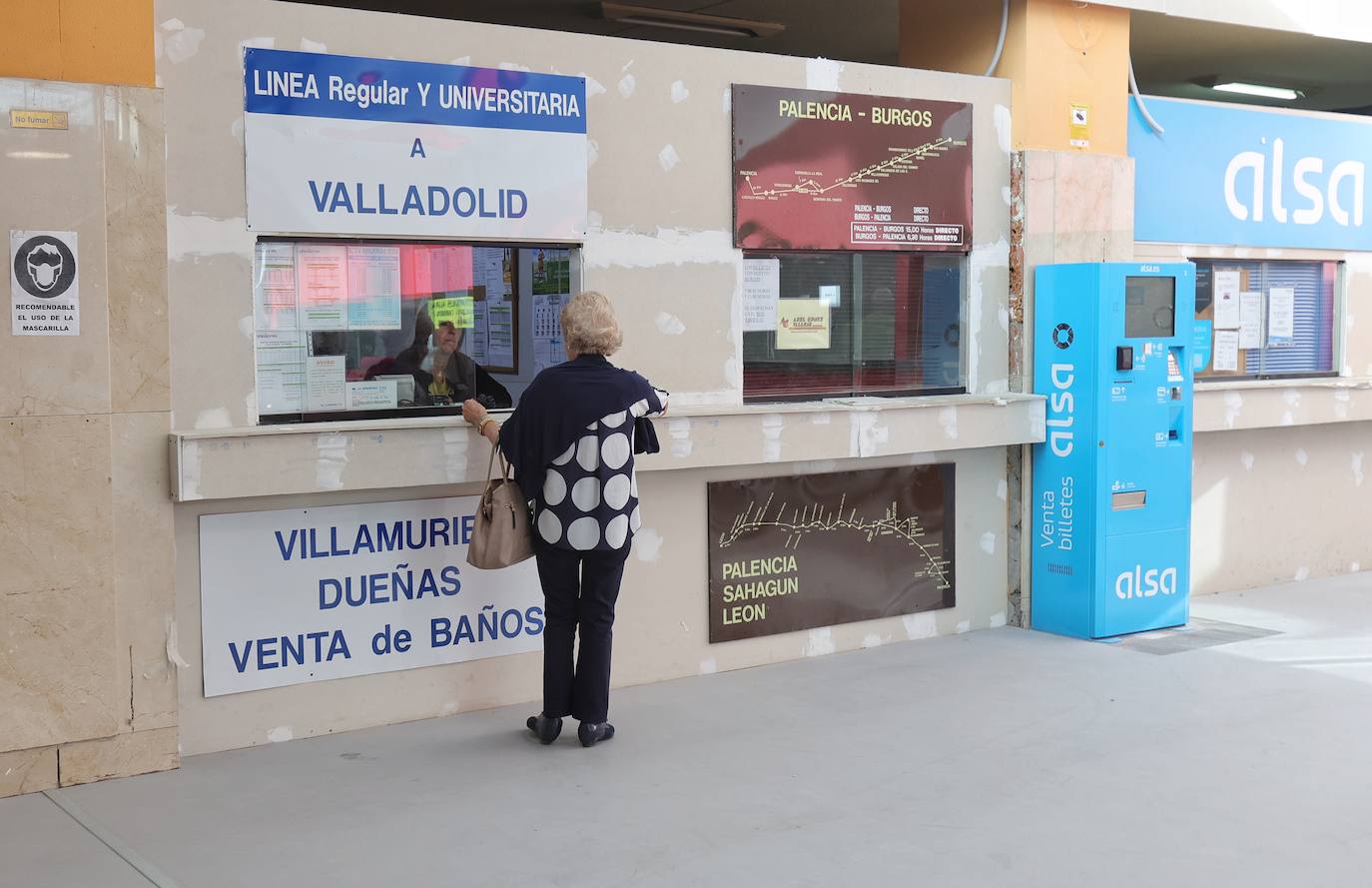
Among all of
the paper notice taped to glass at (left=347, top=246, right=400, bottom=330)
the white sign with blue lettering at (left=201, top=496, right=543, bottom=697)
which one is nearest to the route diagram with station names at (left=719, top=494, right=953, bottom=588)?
the white sign with blue lettering at (left=201, top=496, right=543, bottom=697)

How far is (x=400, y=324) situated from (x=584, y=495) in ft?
3.67

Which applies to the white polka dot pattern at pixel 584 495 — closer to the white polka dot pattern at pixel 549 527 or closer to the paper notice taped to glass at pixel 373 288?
the white polka dot pattern at pixel 549 527

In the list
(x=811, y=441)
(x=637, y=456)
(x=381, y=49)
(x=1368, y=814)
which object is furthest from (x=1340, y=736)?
(x=381, y=49)

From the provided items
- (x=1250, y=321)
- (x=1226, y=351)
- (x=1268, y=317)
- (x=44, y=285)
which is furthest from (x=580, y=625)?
(x=1268, y=317)

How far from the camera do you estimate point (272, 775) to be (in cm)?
483

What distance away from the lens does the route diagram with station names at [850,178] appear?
20.6 feet

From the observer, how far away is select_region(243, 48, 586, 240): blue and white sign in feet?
16.8

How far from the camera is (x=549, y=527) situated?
16.6ft

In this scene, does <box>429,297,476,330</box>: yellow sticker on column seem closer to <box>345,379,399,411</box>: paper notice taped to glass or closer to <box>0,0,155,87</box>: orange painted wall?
<box>345,379,399,411</box>: paper notice taped to glass

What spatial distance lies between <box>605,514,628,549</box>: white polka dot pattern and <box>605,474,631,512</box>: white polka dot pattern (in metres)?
0.04

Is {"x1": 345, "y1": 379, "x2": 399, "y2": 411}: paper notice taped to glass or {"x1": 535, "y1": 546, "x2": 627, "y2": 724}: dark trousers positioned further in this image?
{"x1": 345, "y1": 379, "x2": 399, "y2": 411}: paper notice taped to glass

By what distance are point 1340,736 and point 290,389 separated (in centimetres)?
424

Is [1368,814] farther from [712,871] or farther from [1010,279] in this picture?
[1010,279]

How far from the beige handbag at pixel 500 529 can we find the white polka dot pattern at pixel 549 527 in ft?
0.31
